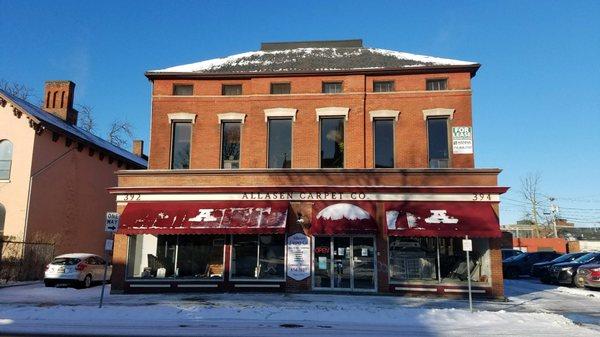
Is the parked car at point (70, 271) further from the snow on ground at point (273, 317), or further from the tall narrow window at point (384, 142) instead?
the tall narrow window at point (384, 142)

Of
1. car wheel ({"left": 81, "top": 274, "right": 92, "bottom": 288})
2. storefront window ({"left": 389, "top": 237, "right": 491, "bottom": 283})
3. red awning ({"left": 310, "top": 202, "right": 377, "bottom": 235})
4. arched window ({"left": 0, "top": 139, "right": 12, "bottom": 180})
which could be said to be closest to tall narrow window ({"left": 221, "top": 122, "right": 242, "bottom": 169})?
red awning ({"left": 310, "top": 202, "right": 377, "bottom": 235})

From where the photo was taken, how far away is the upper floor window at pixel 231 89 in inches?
859

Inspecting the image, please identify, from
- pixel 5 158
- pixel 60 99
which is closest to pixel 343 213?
pixel 5 158

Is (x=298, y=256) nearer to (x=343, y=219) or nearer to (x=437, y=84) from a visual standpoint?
(x=343, y=219)

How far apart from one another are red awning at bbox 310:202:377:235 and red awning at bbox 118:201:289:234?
4.37 feet

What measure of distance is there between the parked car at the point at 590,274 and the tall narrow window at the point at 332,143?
1266 cm

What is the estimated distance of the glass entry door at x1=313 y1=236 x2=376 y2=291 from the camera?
19109 millimetres

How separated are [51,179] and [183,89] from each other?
1053cm

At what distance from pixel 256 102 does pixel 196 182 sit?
431 centimetres

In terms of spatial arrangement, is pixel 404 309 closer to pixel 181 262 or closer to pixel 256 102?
pixel 181 262

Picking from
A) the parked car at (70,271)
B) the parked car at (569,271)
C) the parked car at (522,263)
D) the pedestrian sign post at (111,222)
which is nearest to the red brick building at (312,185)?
the parked car at (70,271)

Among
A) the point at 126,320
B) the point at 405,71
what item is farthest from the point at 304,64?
the point at 126,320

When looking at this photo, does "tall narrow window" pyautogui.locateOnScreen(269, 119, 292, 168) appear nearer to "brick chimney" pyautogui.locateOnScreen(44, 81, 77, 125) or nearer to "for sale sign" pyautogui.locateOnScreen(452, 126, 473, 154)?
"for sale sign" pyautogui.locateOnScreen(452, 126, 473, 154)

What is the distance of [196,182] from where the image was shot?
20281 mm
